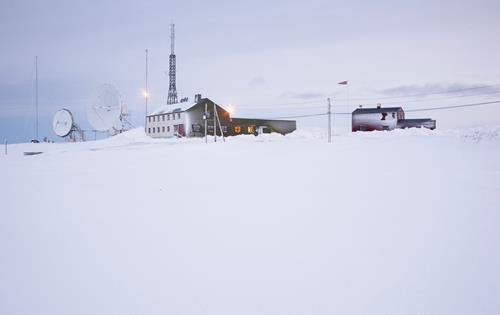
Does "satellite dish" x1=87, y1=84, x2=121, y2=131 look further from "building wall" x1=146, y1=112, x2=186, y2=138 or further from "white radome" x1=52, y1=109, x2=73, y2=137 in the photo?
"building wall" x1=146, y1=112, x2=186, y2=138

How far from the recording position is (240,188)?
8.63 m

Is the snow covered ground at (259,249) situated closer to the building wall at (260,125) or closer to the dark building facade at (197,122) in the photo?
the dark building facade at (197,122)

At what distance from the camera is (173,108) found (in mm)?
51719

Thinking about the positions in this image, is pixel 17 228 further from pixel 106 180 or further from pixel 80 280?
pixel 106 180

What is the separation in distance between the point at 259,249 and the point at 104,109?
155 ft

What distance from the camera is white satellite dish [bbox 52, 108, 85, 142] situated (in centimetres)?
4958

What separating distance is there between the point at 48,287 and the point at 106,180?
7761 mm

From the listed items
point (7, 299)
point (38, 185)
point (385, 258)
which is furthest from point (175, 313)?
point (38, 185)

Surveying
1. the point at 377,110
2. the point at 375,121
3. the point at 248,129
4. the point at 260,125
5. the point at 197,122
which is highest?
the point at 377,110

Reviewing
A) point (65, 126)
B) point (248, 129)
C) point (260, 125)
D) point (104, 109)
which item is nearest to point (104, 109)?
point (104, 109)

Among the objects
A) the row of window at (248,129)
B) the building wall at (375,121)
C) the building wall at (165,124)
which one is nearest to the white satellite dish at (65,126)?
the building wall at (165,124)

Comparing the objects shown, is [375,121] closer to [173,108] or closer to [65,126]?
[173,108]

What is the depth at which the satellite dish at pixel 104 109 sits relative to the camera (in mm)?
45375

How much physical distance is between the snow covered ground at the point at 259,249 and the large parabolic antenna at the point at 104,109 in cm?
4050
